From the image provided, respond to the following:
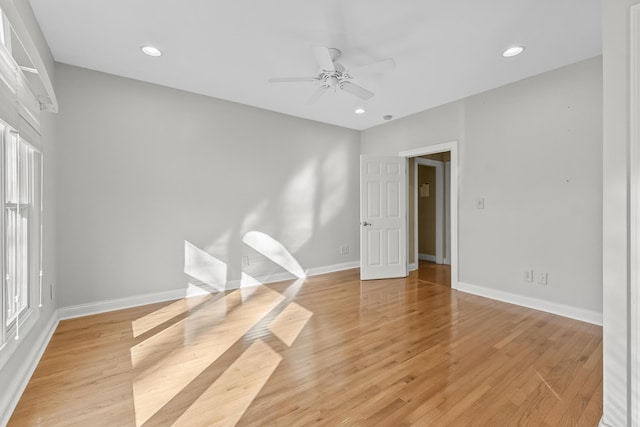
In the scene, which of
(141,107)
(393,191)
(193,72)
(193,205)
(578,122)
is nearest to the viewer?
(578,122)

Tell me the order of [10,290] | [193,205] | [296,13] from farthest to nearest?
[193,205] → [296,13] → [10,290]

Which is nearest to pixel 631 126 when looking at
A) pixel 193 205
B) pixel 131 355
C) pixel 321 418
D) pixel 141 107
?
pixel 321 418

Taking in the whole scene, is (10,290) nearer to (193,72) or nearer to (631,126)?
(193,72)

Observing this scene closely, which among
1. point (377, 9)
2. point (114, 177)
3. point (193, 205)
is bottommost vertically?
point (193, 205)

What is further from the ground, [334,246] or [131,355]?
[334,246]

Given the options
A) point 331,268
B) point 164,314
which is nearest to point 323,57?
point 164,314

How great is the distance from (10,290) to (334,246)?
4.20 meters

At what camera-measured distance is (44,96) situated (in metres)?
2.15

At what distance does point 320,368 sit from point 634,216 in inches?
78.6

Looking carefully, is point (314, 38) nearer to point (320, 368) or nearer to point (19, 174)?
point (19, 174)

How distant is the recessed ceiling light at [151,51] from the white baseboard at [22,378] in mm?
2694

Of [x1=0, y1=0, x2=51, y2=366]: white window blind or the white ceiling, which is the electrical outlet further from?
[x1=0, y1=0, x2=51, y2=366]: white window blind

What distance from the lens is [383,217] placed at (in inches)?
192

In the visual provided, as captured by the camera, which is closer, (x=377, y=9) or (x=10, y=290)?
(x=10, y=290)
